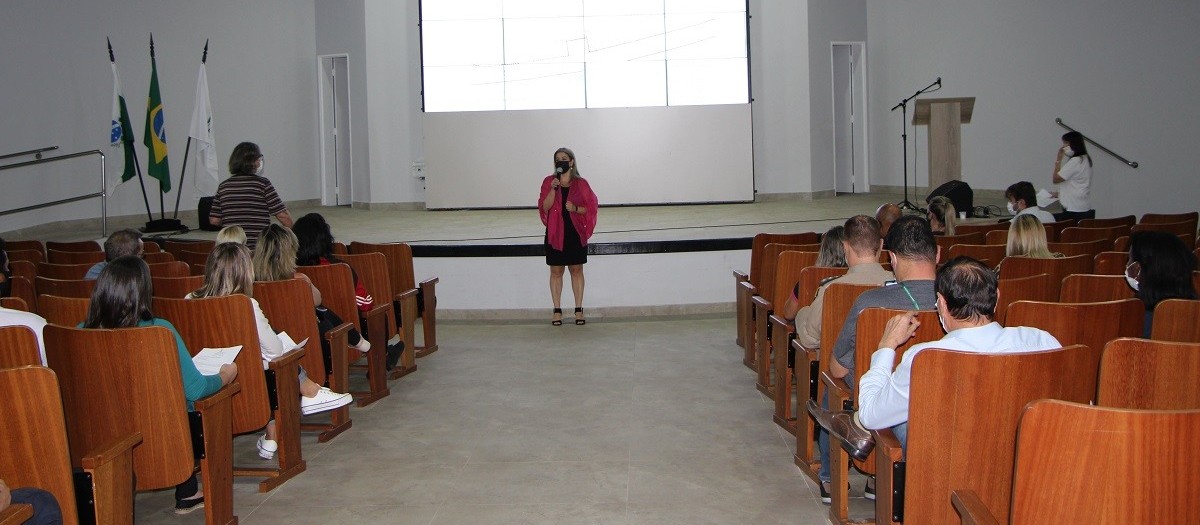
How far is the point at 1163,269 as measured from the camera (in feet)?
12.1

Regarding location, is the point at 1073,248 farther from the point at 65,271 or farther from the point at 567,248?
the point at 65,271

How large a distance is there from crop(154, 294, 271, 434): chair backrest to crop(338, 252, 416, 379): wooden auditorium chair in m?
1.53

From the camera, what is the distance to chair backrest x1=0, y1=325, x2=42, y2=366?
2.73 meters

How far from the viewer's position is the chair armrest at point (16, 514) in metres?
2.02

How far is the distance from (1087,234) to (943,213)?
919 millimetres

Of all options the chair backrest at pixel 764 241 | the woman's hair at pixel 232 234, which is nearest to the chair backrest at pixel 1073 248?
the chair backrest at pixel 764 241

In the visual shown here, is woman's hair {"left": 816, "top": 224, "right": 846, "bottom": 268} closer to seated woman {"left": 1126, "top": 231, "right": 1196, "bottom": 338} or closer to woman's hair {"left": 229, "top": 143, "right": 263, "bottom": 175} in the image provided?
seated woman {"left": 1126, "top": 231, "right": 1196, "bottom": 338}

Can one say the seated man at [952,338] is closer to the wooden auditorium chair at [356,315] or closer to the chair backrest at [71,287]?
the wooden auditorium chair at [356,315]

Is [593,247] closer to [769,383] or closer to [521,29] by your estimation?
[769,383]

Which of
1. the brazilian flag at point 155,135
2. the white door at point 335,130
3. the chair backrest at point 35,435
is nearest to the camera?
the chair backrest at point 35,435

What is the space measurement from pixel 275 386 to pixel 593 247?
13.6 feet

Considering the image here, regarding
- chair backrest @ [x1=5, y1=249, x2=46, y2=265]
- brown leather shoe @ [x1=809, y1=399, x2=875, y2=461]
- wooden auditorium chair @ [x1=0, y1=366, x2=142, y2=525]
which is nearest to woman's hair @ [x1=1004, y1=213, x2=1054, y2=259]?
brown leather shoe @ [x1=809, y1=399, x2=875, y2=461]

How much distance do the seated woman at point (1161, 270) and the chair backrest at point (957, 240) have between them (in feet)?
5.45

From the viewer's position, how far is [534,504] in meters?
3.58
